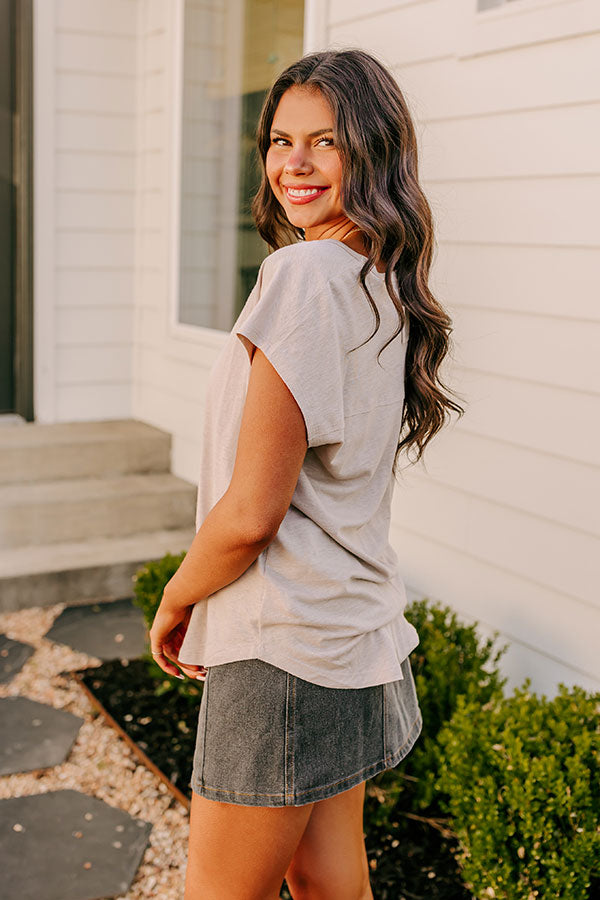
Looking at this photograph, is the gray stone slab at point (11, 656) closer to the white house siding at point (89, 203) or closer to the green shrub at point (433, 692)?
the green shrub at point (433, 692)

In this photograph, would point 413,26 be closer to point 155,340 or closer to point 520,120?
point 520,120

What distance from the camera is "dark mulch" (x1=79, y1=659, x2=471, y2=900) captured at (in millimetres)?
2338

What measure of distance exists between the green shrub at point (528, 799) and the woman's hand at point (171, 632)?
95 centimetres

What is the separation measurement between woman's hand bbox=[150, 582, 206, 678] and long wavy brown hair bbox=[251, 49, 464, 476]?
463 mm

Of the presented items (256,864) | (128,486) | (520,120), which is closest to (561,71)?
(520,120)

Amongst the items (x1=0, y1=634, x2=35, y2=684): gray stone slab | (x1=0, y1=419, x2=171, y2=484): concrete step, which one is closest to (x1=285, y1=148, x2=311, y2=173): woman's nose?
(x1=0, y1=634, x2=35, y2=684): gray stone slab

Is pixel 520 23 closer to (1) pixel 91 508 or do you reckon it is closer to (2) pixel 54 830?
(2) pixel 54 830

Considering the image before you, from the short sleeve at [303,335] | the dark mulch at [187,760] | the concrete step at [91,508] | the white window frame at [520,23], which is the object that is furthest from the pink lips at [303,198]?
the concrete step at [91,508]

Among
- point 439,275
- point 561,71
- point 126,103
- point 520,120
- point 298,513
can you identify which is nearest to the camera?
point 298,513

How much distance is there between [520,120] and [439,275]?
55 centimetres

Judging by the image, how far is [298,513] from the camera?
4.12 ft

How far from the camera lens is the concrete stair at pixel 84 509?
4.17 metres

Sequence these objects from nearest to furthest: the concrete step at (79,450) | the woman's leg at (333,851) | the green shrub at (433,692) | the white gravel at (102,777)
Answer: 1. the woman's leg at (333,851)
2. the white gravel at (102,777)
3. the green shrub at (433,692)
4. the concrete step at (79,450)

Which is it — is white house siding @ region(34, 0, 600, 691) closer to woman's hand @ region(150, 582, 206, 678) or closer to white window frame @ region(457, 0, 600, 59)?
white window frame @ region(457, 0, 600, 59)
